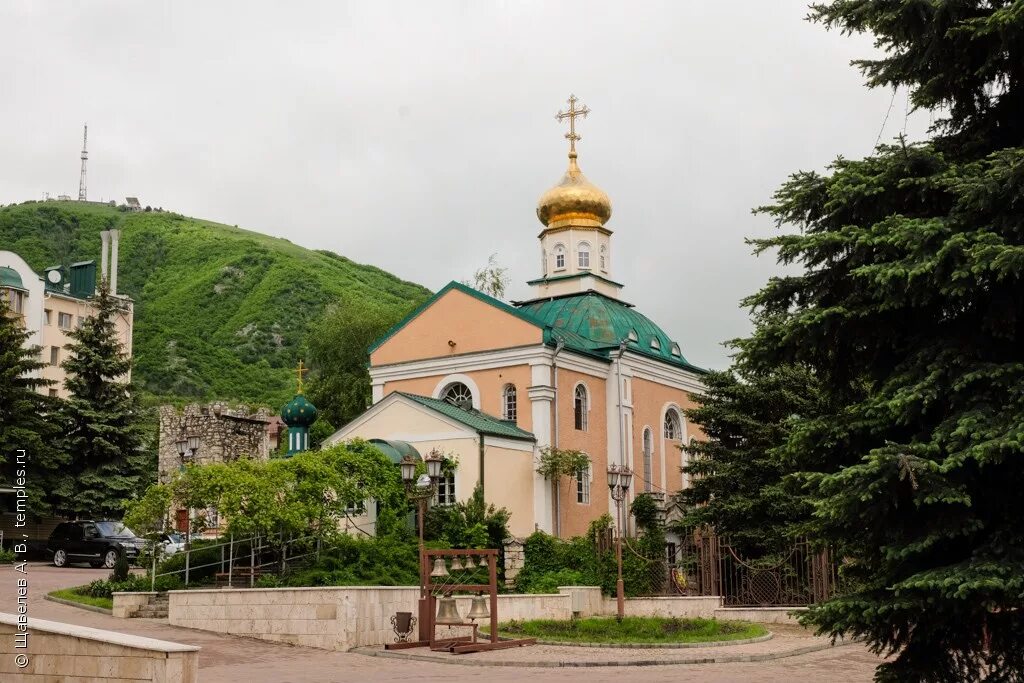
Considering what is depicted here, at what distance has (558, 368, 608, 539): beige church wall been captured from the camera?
31266mm

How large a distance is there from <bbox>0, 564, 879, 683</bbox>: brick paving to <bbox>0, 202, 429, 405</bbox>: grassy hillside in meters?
47.0

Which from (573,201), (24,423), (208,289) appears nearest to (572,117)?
(573,201)

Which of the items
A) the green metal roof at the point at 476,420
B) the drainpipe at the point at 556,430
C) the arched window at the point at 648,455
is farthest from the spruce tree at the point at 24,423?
the arched window at the point at 648,455

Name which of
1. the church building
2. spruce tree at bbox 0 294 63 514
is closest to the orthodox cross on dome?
the church building

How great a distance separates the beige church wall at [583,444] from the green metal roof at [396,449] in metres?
4.50

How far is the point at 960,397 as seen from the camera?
9.63m

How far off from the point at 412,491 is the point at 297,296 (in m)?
61.5

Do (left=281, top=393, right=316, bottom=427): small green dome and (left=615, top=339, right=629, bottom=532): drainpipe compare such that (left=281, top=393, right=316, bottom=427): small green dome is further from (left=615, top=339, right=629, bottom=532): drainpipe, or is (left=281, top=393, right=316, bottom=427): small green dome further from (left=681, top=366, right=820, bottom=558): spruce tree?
(left=681, top=366, right=820, bottom=558): spruce tree

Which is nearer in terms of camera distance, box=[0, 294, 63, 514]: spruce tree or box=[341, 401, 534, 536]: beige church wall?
box=[341, 401, 534, 536]: beige church wall

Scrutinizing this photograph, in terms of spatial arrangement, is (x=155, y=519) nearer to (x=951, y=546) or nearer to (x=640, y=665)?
(x=640, y=665)

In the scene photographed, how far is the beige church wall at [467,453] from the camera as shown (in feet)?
94.5

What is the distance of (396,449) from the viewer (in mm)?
28094

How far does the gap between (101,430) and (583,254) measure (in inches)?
634

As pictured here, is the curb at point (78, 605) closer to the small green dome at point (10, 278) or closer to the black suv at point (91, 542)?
the black suv at point (91, 542)
